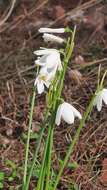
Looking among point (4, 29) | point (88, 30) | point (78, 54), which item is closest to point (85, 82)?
point (78, 54)

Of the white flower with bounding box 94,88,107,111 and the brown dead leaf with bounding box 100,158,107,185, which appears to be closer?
the white flower with bounding box 94,88,107,111

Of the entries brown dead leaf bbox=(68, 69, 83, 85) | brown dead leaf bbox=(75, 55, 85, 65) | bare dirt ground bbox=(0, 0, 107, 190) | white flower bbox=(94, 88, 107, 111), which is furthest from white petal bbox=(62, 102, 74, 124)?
brown dead leaf bbox=(75, 55, 85, 65)

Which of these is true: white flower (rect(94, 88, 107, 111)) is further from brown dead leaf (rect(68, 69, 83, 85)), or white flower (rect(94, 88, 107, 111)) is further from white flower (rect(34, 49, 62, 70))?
brown dead leaf (rect(68, 69, 83, 85))

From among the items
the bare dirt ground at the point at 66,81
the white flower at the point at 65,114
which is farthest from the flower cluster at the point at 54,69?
the bare dirt ground at the point at 66,81

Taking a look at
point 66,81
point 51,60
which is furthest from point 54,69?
point 66,81

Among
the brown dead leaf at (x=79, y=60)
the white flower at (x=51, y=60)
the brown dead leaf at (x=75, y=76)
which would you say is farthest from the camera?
the brown dead leaf at (x=79, y=60)

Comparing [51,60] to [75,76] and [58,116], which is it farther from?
[75,76]

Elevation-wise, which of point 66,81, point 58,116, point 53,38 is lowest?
point 66,81

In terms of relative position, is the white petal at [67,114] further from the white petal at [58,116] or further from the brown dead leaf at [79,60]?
the brown dead leaf at [79,60]

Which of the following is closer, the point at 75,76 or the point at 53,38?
the point at 53,38
